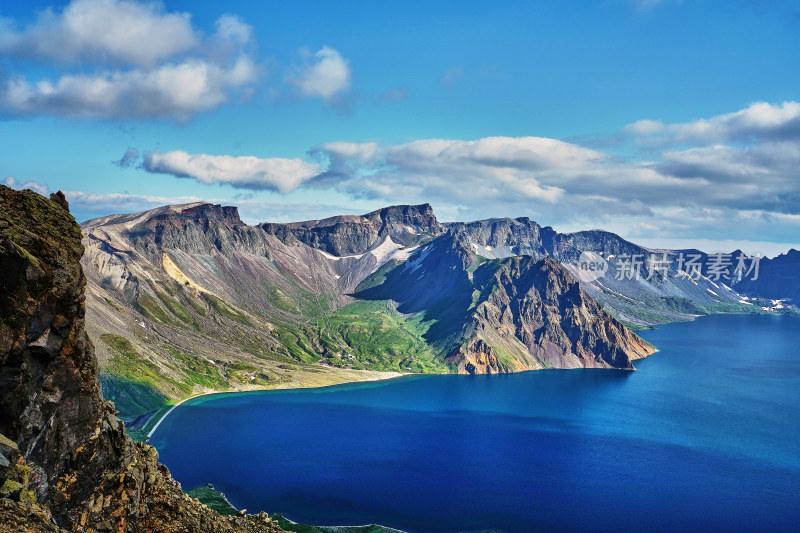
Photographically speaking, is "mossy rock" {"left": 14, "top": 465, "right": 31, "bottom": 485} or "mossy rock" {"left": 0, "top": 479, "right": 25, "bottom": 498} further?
"mossy rock" {"left": 14, "top": 465, "right": 31, "bottom": 485}

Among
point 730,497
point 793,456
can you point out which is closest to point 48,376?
point 730,497

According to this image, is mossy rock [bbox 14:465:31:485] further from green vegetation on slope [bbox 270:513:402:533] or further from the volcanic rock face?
green vegetation on slope [bbox 270:513:402:533]

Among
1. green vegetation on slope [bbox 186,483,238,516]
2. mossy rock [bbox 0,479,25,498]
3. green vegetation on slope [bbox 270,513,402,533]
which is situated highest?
mossy rock [bbox 0,479,25,498]

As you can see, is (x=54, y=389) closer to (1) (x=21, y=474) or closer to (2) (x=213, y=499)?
(1) (x=21, y=474)

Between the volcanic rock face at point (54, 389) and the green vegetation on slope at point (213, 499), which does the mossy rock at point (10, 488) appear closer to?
the volcanic rock face at point (54, 389)

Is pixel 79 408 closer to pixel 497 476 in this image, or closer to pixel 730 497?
pixel 497 476

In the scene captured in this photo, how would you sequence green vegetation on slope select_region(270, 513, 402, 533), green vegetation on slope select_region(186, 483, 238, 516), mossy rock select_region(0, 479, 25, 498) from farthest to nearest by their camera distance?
green vegetation on slope select_region(186, 483, 238, 516) < green vegetation on slope select_region(270, 513, 402, 533) < mossy rock select_region(0, 479, 25, 498)

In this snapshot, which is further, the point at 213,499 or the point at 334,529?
the point at 213,499

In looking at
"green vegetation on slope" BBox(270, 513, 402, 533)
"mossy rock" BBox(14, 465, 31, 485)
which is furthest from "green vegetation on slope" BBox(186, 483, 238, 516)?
"mossy rock" BBox(14, 465, 31, 485)

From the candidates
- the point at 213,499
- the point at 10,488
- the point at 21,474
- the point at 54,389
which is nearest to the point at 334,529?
the point at 213,499
